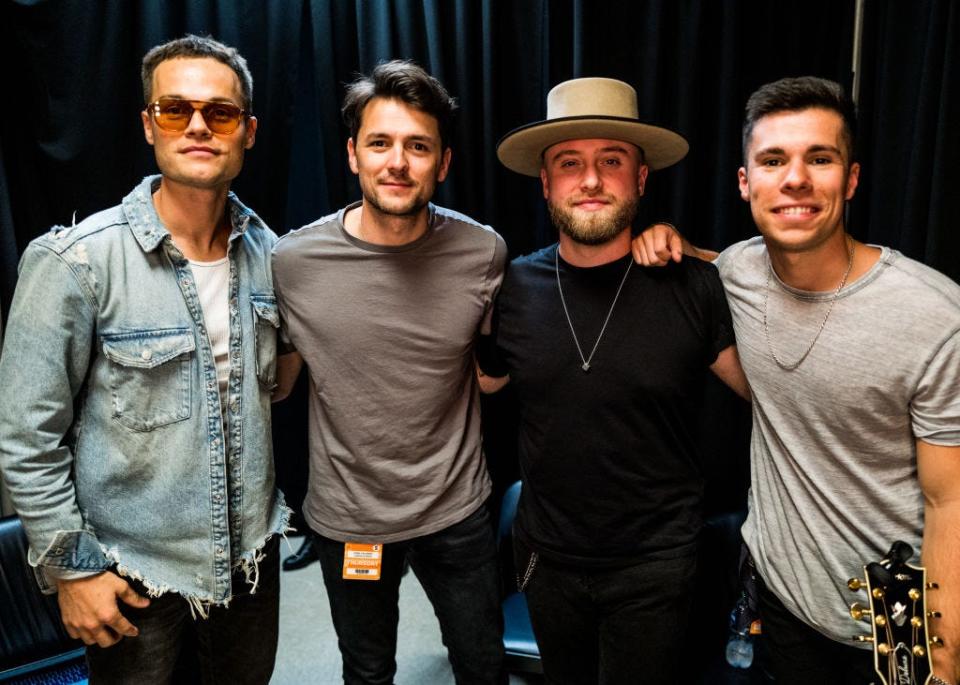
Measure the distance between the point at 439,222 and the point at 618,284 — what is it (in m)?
0.51

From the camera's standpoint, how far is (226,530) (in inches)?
59.2

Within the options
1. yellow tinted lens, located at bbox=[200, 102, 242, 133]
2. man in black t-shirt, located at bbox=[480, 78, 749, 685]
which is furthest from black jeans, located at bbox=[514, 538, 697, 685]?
yellow tinted lens, located at bbox=[200, 102, 242, 133]

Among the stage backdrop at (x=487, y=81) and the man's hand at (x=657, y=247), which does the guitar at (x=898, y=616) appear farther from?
the stage backdrop at (x=487, y=81)

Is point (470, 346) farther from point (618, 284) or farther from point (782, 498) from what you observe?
point (782, 498)

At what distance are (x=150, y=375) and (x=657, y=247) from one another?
118cm

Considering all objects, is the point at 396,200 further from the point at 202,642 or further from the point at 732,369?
the point at 202,642

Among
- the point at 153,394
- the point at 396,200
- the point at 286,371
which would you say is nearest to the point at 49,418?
the point at 153,394

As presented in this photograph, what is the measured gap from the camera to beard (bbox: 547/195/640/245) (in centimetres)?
159

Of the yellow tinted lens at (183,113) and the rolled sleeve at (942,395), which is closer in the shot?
the rolled sleeve at (942,395)

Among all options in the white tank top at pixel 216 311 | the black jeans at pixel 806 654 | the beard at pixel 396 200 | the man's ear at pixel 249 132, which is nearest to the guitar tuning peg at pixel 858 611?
the black jeans at pixel 806 654

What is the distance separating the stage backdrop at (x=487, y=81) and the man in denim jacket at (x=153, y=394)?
130cm

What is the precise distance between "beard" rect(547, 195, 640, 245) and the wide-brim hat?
176 millimetres

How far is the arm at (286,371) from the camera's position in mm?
1802

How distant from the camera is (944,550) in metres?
1.25
